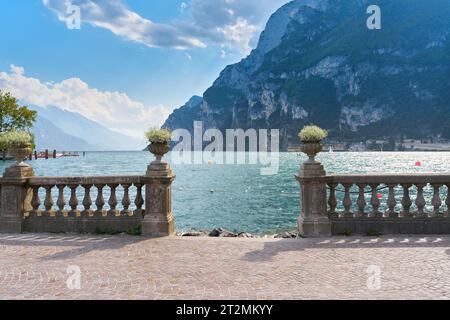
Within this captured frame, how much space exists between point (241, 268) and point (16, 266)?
4.19 m

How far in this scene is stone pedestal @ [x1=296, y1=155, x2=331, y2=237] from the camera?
905 cm

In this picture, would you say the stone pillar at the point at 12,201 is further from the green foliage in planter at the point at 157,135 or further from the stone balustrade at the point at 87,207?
the green foliage in planter at the point at 157,135

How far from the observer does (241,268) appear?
652 cm

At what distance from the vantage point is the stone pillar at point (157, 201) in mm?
9242

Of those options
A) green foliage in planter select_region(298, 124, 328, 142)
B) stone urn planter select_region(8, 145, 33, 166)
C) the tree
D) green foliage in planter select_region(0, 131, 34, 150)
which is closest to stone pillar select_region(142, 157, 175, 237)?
stone urn planter select_region(8, 145, 33, 166)

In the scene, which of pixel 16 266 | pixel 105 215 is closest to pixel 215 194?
pixel 105 215

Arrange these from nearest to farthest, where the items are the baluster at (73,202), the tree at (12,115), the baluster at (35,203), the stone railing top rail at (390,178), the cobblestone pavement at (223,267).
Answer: the cobblestone pavement at (223,267) → the stone railing top rail at (390,178) → the baluster at (73,202) → the baluster at (35,203) → the tree at (12,115)

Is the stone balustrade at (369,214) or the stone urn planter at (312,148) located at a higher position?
the stone urn planter at (312,148)

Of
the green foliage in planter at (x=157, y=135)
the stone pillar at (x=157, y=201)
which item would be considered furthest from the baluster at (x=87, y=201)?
the green foliage in planter at (x=157, y=135)

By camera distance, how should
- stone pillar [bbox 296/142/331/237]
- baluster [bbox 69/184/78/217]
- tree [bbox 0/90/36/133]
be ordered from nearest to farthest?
stone pillar [bbox 296/142/331/237]
baluster [bbox 69/184/78/217]
tree [bbox 0/90/36/133]

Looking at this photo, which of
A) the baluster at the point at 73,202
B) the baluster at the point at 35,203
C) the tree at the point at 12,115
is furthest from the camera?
the tree at the point at 12,115

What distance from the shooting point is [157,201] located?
9.32m

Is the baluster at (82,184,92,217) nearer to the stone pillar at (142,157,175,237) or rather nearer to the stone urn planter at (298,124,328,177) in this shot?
the stone pillar at (142,157,175,237)
